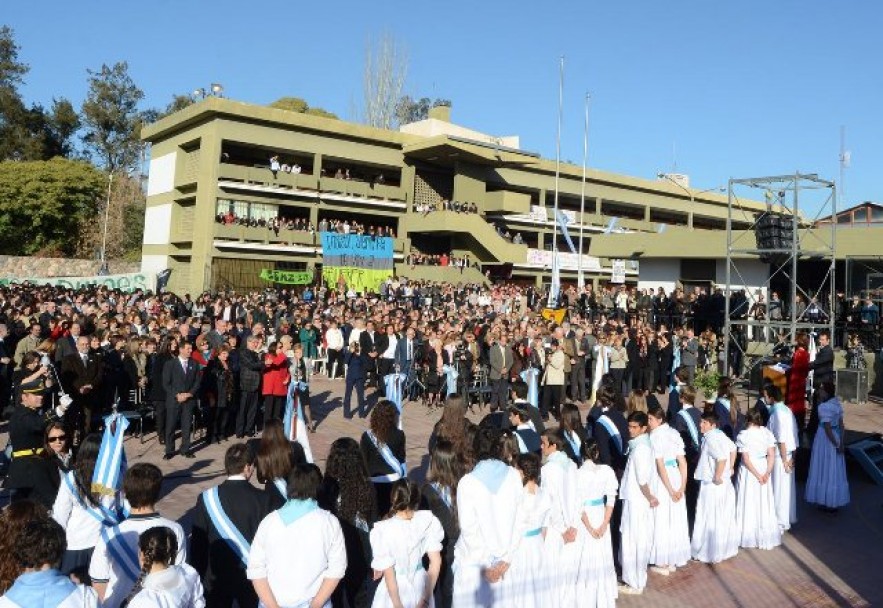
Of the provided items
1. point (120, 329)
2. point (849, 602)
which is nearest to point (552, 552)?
point (849, 602)

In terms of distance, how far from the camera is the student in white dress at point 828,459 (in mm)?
9500

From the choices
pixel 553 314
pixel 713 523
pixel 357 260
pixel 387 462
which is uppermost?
pixel 357 260

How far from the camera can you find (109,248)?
4772cm

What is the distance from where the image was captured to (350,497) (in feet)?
16.8

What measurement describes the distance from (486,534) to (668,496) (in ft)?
9.38

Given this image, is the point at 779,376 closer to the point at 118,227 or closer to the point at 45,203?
the point at 45,203

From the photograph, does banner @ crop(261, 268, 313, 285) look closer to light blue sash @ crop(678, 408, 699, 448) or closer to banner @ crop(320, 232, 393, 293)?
banner @ crop(320, 232, 393, 293)

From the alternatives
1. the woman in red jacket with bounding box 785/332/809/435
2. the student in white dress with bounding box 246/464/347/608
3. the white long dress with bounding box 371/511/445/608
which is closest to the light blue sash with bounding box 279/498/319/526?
the student in white dress with bounding box 246/464/347/608

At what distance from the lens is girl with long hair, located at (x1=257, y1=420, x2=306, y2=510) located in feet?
16.8

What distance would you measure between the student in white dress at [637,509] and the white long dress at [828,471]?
3989 mm

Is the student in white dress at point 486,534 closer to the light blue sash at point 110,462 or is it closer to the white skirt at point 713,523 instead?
the light blue sash at point 110,462

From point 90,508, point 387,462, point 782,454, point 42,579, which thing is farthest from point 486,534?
point 782,454

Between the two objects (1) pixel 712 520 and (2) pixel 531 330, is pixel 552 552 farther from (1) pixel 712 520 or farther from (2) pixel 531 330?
(2) pixel 531 330

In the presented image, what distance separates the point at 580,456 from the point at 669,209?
5250 centimetres
